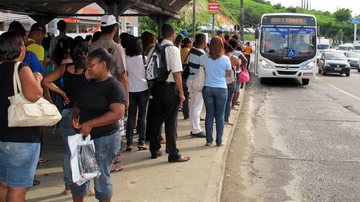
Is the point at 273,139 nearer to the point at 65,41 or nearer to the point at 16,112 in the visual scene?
the point at 65,41

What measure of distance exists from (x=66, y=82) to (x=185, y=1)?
8.15 meters

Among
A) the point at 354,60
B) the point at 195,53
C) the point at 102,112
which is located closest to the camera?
the point at 102,112

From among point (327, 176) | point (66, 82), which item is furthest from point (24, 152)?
point (327, 176)

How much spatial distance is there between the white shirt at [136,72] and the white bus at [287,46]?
12805 millimetres

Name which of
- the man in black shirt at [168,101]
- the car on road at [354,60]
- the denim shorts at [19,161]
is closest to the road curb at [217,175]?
the man in black shirt at [168,101]

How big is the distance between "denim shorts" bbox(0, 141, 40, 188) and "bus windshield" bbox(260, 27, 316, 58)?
53.0 ft

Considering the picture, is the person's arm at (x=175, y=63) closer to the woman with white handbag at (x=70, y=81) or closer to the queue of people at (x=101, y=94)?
the queue of people at (x=101, y=94)

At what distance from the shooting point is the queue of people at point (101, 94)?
3.54 metres

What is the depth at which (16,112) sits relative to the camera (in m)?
3.39

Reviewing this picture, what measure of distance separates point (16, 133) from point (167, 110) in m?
3.04

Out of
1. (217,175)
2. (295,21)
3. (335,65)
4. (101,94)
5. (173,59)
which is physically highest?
(295,21)

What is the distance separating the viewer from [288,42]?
18.7m

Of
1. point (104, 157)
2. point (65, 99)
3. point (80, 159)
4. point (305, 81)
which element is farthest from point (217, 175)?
point (305, 81)

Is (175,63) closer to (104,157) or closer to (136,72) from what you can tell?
(136,72)
